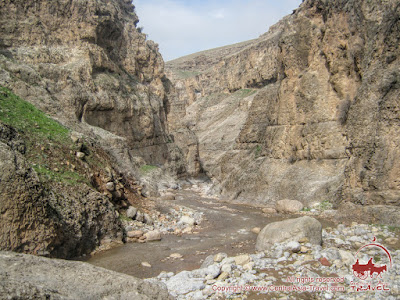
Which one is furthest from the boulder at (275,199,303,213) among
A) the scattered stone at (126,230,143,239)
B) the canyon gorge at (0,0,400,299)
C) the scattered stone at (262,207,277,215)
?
the scattered stone at (126,230,143,239)

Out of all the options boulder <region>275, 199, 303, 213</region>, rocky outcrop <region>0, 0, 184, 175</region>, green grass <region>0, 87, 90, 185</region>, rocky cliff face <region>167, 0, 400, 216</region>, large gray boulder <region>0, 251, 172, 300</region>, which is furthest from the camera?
rocky outcrop <region>0, 0, 184, 175</region>

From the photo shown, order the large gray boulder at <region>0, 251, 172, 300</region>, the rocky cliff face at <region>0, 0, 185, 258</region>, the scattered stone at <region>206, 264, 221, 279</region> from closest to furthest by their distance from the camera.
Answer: the large gray boulder at <region>0, 251, 172, 300</region> < the scattered stone at <region>206, 264, 221, 279</region> < the rocky cliff face at <region>0, 0, 185, 258</region>

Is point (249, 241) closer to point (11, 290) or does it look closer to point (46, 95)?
point (11, 290)

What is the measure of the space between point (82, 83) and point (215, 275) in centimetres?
3065

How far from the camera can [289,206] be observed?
20.1 metres

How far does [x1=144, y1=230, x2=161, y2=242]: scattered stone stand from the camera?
41.1ft

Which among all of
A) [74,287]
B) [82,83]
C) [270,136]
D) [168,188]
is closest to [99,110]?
[82,83]

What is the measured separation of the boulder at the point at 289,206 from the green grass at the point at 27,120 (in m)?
13.2

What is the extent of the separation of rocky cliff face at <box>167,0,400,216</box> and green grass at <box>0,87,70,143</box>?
12.8 m

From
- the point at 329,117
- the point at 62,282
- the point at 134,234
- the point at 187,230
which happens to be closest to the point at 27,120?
the point at 134,234

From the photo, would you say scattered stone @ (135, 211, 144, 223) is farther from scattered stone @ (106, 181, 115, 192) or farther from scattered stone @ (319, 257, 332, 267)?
scattered stone @ (319, 257, 332, 267)

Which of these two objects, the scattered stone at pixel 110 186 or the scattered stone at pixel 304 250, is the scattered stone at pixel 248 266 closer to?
the scattered stone at pixel 304 250

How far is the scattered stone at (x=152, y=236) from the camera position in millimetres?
12535

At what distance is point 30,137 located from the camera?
39.2 feet
